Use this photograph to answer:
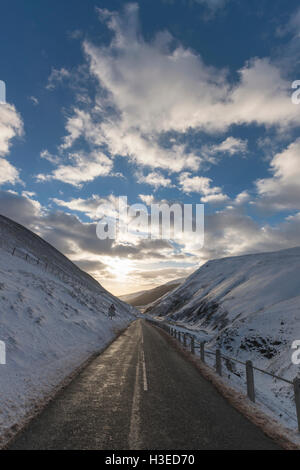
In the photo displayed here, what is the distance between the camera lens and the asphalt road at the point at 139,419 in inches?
Answer: 199

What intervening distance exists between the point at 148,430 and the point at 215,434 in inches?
58.0

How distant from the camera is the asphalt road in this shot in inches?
199

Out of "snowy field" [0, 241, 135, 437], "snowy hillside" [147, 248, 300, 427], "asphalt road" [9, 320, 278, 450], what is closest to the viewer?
"asphalt road" [9, 320, 278, 450]

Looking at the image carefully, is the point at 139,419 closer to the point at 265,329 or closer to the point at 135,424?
the point at 135,424

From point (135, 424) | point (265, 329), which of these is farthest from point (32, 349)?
point (265, 329)

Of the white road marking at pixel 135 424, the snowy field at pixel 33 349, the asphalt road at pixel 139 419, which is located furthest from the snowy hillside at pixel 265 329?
the snowy field at pixel 33 349

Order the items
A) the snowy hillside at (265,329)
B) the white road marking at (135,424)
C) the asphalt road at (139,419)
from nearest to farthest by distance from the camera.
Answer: the white road marking at (135,424), the asphalt road at (139,419), the snowy hillside at (265,329)

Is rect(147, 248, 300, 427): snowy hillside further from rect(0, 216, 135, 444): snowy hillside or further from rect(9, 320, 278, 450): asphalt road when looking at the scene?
rect(0, 216, 135, 444): snowy hillside

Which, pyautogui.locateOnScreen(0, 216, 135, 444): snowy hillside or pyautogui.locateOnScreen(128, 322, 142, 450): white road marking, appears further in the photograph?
pyautogui.locateOnScreen(0, 216, 135, 444): snowy hillside

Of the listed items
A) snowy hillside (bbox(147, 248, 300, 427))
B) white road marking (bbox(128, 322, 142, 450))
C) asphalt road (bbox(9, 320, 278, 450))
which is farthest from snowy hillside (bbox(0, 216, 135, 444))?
snowy hillside (bbox(147, 248, 300, 427))

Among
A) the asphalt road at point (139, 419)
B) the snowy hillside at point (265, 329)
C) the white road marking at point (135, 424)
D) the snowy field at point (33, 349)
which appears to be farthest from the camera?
the snowy hillside at point (265, 329)

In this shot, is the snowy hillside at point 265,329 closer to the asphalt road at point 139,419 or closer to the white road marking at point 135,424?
the asphalt road at point 139,419

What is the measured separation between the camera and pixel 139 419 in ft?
20.4
